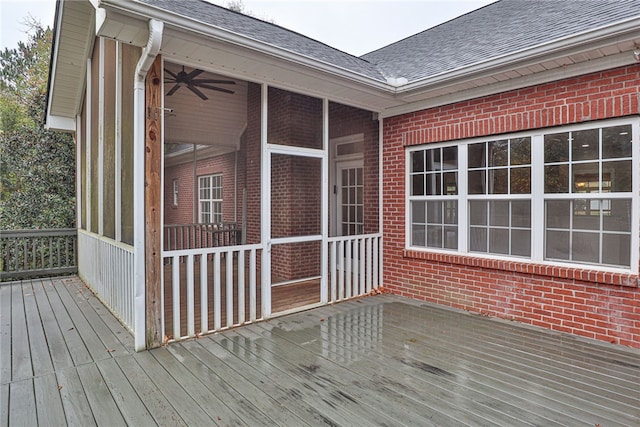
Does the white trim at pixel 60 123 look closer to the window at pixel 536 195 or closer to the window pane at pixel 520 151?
the window at pixel 536 195

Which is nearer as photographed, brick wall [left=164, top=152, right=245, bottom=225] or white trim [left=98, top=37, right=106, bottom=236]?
white trim [left=98, top=37, right=106, bottom=236]

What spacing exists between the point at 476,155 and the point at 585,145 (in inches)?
43.6

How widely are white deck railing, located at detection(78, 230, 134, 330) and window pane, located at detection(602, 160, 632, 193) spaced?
4692 mm

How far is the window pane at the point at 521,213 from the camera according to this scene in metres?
4.04

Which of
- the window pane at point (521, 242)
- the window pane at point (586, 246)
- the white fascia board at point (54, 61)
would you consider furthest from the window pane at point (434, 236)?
the white fascia board at point (54, 61)

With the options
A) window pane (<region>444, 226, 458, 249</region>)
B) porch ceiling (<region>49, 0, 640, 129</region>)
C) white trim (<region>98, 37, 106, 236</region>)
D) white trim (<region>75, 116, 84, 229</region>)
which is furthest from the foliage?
window pane (<region>444, 226, 458, 249</region>)

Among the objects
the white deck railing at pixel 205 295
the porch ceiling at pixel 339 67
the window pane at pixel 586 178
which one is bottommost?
the white deck railing at pixel 205 295

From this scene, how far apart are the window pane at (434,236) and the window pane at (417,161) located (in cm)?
81

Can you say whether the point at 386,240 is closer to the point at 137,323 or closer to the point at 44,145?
the point at 137,323

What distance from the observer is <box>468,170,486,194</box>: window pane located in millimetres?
4406

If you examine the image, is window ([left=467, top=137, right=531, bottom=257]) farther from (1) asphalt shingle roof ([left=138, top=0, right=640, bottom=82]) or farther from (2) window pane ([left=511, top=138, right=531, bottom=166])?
(1) asphalt shingle roof ([left=138, top=0, right=640, bottom=82])

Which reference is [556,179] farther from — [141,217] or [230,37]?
[141,217]

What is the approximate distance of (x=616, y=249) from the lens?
11.4 feet

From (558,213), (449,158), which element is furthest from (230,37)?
(558,213)
